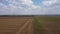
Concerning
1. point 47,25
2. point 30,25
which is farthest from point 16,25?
point 47,25

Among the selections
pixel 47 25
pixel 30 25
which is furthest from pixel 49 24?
pixel 30 25

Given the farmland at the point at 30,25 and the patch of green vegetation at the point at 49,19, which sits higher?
the patch of green vegetation at the point at 49,19

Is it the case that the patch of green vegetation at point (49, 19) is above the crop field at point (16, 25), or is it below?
above

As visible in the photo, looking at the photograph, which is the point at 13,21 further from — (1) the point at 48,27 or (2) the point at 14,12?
(1) the point at 48,27

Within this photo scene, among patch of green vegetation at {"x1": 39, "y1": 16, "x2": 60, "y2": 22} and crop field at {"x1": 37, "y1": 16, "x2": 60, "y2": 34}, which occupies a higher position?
patch of green vegetation at {"x1": 39, "y1": 16, "x2": 60, "y2": 22}

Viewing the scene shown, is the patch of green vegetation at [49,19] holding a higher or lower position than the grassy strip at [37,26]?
higher

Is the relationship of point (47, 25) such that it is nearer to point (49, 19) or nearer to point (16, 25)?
point (49, 19)

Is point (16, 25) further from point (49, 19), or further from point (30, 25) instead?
point (49, 19)

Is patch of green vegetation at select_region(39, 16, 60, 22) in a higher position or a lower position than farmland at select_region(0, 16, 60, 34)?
higher

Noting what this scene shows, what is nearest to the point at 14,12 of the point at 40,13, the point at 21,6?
the point at 21,6
